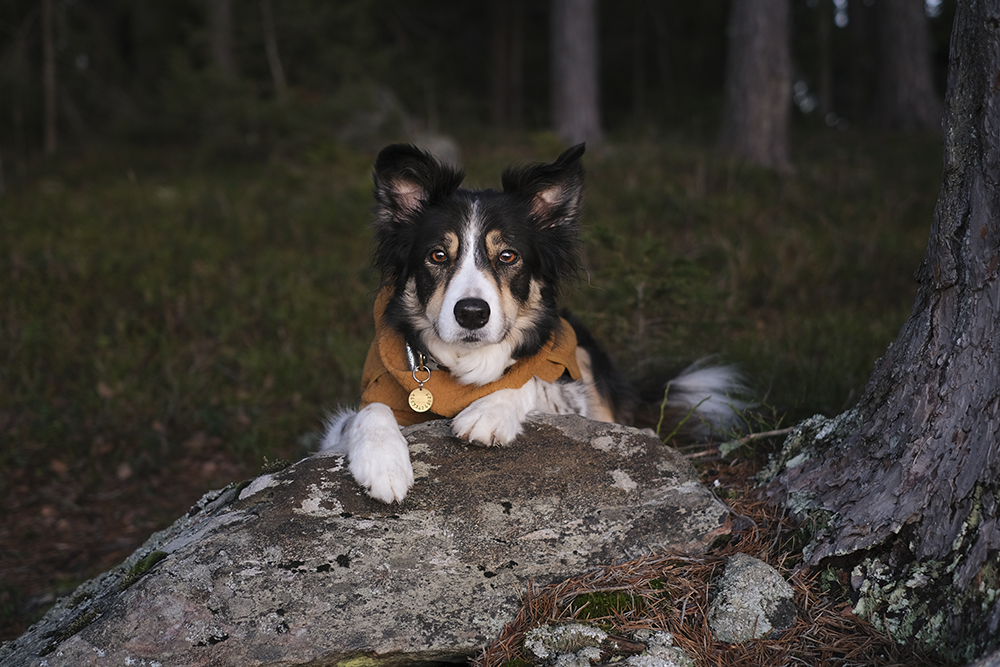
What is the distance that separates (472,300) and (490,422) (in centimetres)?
54

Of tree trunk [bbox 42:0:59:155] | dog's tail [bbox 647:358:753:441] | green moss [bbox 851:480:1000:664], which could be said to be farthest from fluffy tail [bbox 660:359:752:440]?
tree trunk [bbox 42:0:59:155]

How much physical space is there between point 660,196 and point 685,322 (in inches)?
155

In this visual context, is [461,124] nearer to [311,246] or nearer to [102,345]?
[311,246]

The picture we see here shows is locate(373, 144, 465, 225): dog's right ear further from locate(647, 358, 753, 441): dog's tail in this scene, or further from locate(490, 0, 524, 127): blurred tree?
locate(490, 0, 524, 127): blurred tree

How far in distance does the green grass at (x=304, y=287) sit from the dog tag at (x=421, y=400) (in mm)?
1352

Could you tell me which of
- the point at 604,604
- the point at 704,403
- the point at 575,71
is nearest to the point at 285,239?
the point at 704,403

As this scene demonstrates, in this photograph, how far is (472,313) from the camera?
325cm

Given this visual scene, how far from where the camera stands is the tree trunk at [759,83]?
10766 mm

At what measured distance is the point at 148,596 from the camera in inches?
96.2

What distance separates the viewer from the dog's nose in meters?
3.25

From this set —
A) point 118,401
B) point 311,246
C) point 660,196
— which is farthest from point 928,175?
point 118,401

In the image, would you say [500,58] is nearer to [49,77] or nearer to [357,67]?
[357,67]

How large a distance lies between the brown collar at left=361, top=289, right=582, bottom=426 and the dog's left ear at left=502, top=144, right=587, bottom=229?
713 mm

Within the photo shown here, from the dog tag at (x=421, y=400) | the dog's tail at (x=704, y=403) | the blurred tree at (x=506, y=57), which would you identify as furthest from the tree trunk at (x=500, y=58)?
the dog tag at (x=421, y=400)
